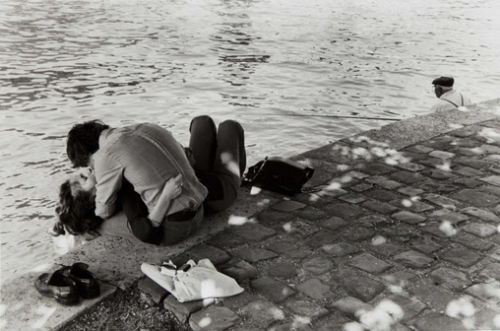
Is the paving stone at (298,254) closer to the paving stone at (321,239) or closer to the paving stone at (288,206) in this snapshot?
the paving stone at (321,239)

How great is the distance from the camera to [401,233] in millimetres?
5285

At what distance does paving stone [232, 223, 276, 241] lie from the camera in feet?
17.0

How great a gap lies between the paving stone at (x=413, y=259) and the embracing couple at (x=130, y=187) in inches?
66.2

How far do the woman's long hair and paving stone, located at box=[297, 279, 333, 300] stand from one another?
5.90 feet

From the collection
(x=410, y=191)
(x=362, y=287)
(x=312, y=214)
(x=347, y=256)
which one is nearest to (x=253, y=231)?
(x=312, y=214)

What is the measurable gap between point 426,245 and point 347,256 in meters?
0.72

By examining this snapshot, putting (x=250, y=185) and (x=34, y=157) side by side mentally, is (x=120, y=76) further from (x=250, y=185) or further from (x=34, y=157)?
(x=250, y=185)

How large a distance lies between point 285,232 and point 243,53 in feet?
40.5

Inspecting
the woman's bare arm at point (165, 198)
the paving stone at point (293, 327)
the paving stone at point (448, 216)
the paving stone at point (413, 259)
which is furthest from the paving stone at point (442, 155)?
the paving stone at point (293, 327)

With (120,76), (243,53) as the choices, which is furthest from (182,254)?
(243,53)

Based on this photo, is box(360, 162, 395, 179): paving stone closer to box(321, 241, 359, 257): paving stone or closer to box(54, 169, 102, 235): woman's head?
box(321, 241, 359, 257): paving stone

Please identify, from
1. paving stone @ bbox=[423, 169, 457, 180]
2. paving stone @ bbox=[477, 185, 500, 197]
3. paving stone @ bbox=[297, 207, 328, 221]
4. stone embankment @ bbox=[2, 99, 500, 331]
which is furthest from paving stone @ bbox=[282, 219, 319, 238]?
paving stone @ bbox=[477, 185, 500, 197]

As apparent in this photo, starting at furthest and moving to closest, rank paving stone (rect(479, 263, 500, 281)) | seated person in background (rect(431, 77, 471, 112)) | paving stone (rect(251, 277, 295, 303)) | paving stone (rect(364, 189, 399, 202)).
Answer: seated person in background (rect(431, 77, 471, 112))
paving stone (rect(364, 189, 399, 202))
paving stone (rect(479, 263, 500, 281))
paving stone (rect(251, 277, 295, 303))

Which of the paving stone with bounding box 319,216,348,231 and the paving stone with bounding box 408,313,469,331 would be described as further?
the paving stone with bounding box 319,216,348,231
